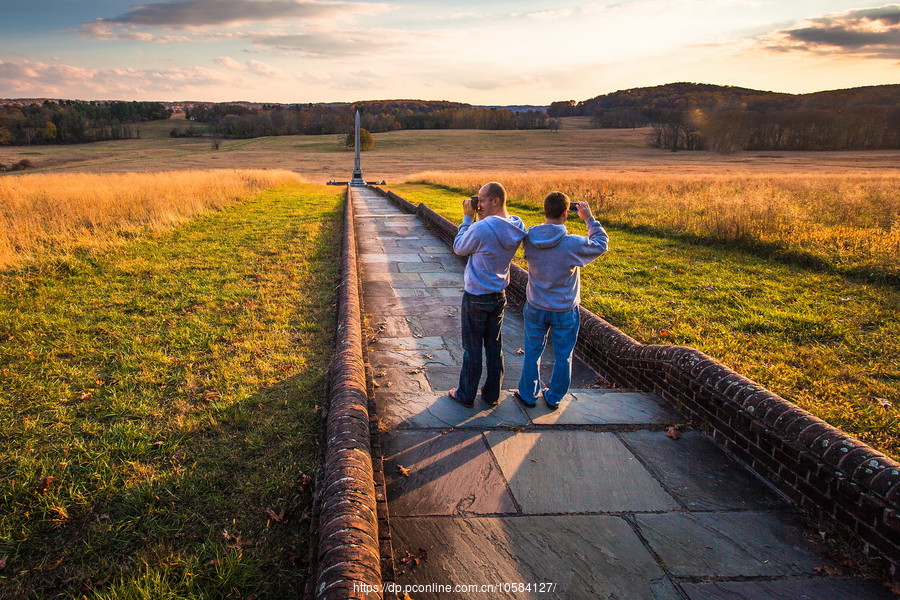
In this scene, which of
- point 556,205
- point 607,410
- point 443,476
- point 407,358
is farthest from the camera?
point 407,358

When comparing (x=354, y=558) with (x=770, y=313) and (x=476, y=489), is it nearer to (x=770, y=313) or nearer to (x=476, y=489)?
(x=476, y=489)

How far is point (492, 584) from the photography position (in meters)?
2.52

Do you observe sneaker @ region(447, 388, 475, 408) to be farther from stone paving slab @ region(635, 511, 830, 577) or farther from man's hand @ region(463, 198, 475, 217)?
stone paving slab @ region(635, 511, 830, 577)

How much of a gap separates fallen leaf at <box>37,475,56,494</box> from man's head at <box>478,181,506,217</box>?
3.11 m

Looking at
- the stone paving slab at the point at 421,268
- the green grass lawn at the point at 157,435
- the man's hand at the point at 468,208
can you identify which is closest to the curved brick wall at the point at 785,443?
the man's hand at the point at 468,208

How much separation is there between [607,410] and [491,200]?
1.88m

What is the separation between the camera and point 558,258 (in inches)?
156

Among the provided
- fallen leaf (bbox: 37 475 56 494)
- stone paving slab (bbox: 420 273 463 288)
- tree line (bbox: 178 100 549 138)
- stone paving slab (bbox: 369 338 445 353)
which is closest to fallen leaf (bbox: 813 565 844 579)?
stone paving slab (bbox: 369 338 445 353)

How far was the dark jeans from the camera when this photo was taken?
13.4ft

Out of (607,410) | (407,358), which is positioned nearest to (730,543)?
(607,410)

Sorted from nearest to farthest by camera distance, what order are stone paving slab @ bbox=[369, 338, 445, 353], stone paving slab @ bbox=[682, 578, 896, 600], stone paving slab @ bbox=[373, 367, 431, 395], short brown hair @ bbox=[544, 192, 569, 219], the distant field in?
1. stone paving slab @ bbox=[682, 578, 896, 600]
2. short brown hair @ bbox=[544, 192, 569, 219]
3. stone paving slab @ bbox=[373, 367, 431, 395]
4. stone paving slab @ bbox=[369, 338, 445, 353]
5. the distant field

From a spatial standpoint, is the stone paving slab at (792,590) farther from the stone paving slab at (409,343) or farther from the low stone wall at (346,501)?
the stone paving slab at (409,343)

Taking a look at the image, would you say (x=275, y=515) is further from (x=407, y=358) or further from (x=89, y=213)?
(x=89, y=213)

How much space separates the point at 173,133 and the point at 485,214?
121151mm
